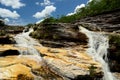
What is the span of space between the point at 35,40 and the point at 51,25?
2.88m

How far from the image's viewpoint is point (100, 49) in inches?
1235

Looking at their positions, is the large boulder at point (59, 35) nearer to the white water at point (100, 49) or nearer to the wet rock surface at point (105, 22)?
the white water at point (100, 49)

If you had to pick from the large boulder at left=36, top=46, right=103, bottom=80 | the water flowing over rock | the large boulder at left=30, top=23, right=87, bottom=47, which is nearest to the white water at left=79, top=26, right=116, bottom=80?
the large boulder at left=30, top=23, right=87, bottom=47

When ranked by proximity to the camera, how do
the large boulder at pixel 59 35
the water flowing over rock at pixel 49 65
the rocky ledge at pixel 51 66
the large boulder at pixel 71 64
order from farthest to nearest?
1. the large boulder at pixel 59 35
2. the large boulder at pixel 71 64
3. the water flowing over rock at pixel 49 65
4. the rocky ledge at pixel 51 66

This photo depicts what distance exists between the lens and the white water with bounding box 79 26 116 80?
27.8 meters

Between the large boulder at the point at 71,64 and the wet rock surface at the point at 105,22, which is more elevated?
the wet rock surface at the point at 105,22

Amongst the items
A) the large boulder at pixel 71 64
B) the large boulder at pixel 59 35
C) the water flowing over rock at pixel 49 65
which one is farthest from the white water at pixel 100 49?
the large boulder at pixel 71 64

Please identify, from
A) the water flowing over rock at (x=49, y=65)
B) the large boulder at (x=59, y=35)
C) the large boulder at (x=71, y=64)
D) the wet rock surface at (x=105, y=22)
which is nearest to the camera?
the water flowing over rock at (x=49, y=65)

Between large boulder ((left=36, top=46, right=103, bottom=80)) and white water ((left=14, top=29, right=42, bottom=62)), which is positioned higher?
white water ((left=14, top=29, right=42, bottom=62))

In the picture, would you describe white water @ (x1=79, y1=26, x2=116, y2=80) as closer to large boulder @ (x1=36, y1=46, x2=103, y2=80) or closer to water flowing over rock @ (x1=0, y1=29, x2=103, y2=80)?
water flowing over rock @ (x1=0, y1=29, x2=103, y2=80)

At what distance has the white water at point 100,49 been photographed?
91.4 feet

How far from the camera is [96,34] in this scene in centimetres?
3519

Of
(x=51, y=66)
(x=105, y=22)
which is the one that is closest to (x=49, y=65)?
(x=51, y=66)

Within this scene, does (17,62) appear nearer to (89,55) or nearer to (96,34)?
(89,55)
